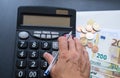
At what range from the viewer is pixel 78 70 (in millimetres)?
506

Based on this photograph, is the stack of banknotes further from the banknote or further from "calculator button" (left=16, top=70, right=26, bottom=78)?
"calculator button" (left=16, top=70, right=26, bottom=78)

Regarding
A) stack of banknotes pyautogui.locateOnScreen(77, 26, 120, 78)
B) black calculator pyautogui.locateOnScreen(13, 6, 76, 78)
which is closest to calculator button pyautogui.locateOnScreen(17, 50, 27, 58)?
black calculator pyautogui.locateOnScreen(13, 6, 76, 78)

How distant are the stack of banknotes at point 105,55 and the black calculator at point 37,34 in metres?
0.04

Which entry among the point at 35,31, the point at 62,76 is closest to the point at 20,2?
the point at 35,31

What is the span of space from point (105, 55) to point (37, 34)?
136 millimetres

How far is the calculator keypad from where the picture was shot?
1.70ft

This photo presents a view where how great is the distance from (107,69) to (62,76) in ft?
0.32

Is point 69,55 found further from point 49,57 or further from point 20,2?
point 20,2

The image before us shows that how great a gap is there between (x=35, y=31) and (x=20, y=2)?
68 mm

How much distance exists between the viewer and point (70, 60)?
512 millimetres

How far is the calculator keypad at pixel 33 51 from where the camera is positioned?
0.52 metres

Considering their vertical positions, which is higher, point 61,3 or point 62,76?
point 61,3

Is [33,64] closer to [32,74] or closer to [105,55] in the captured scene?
[32,74]

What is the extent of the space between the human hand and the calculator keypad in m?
0.02
